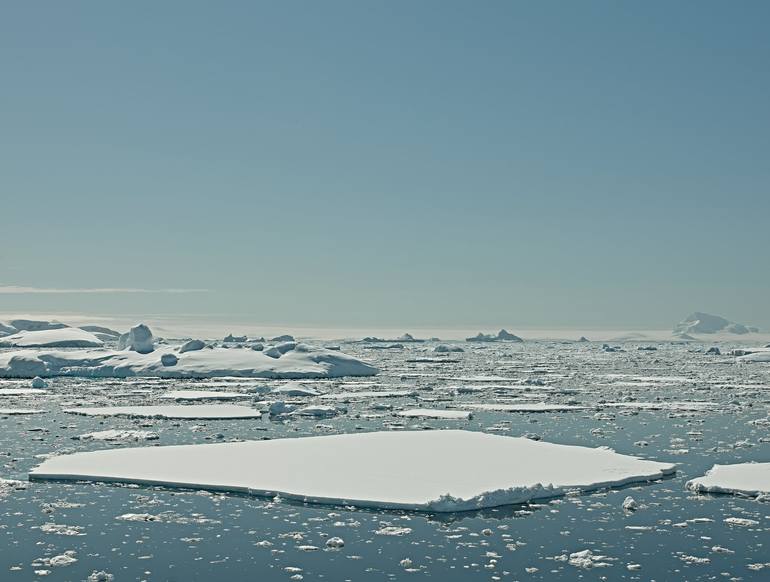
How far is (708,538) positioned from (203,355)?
48.2 metres

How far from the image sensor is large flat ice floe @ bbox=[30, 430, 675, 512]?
16.2 m

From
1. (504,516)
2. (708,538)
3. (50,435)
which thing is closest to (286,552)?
(504,516)

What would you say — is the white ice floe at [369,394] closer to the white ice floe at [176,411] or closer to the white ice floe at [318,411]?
the white ice floe at [176,411]

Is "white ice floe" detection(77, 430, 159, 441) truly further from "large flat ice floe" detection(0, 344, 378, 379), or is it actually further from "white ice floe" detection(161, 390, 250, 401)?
"large flat ice floe" detection(0, 344, 378, 379)

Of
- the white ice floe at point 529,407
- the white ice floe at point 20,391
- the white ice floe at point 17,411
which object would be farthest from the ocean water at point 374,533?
the white ice floe at point 20,391

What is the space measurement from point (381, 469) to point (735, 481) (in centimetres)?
778

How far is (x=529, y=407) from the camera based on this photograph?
34156 millimetres

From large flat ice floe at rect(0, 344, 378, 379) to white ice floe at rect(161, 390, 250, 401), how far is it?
1120 centimetres

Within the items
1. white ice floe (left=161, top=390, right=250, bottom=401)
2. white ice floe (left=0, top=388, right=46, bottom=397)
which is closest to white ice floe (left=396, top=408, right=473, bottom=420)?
white ice floe (left=161, top=390, right=250, bottom=401)


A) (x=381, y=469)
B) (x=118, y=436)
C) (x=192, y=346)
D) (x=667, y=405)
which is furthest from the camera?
(x=192, y=346)

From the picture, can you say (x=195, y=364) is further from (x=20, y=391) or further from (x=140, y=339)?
(x=20, y=391)

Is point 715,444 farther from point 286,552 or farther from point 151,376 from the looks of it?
point 151,376

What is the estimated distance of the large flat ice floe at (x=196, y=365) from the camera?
5350cm

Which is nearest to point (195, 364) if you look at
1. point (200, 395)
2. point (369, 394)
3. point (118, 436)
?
point (200, 395)
